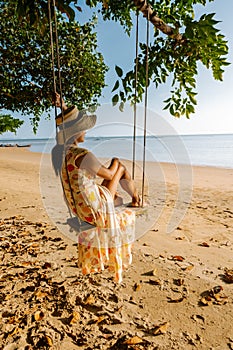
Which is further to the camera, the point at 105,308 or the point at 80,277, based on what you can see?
the point at 80,277

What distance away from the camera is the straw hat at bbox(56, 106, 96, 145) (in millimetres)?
2340

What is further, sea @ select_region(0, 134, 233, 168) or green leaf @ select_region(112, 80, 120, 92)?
sea @ select_region(0, 134, 233, 168)

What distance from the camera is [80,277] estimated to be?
2.84 m

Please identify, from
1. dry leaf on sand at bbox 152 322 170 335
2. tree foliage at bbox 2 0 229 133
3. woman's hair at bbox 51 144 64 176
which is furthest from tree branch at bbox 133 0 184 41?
dry leaf on sand at bbox 152 322 170 335

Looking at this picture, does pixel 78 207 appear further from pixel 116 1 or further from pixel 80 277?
pixel 116 1

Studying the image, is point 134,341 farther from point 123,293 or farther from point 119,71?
point 119,71

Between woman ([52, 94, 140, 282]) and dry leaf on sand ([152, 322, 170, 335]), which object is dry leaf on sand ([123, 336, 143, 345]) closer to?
dry leaf on sand ([152, 322, 170, 335])

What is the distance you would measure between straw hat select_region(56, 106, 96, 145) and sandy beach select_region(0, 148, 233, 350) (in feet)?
3.16

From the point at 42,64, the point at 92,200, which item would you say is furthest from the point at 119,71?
the point at 42,64

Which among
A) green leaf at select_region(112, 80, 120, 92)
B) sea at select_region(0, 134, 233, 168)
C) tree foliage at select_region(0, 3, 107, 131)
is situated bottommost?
sea at select_region(0, 134, 233, 168)

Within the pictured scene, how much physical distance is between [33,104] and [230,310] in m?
3.40

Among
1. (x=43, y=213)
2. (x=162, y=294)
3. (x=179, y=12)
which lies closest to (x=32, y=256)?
(x=162, y=294)

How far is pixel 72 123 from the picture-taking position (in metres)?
2.34

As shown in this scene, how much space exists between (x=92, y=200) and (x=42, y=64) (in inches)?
89.0
